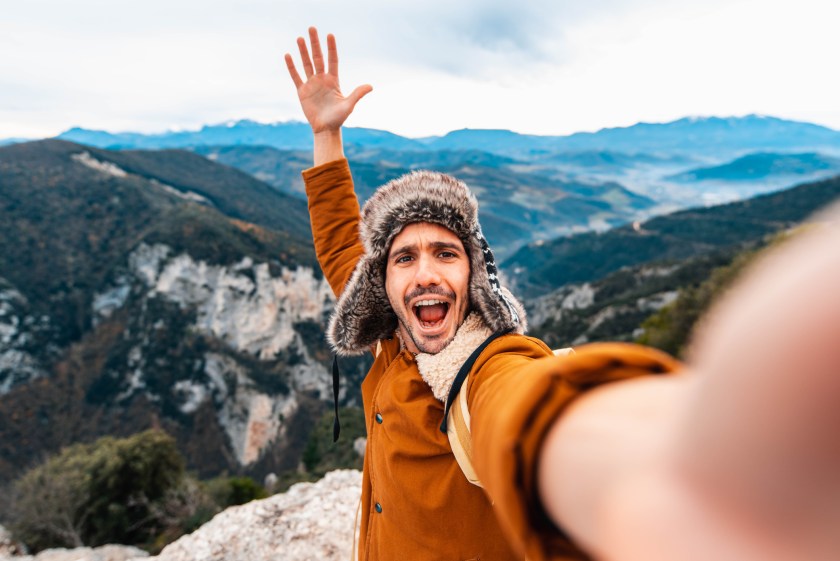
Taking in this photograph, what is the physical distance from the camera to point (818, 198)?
75125mm

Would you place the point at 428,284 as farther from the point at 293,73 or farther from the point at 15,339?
the point at 15,339

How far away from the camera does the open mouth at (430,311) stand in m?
1.82

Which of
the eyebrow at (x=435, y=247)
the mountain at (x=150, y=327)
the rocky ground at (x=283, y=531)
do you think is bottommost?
the mountain at (x=150, y=327)

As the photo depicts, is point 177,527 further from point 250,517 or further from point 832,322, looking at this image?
point 832,322

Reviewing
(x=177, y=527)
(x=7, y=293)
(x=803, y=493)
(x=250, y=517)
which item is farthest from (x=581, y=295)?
(x=7, y=293)

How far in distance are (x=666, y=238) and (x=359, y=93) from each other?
10683cm

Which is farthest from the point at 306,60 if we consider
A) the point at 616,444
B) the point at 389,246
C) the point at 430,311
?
the point at 616,444

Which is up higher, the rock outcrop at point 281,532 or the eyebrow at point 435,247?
the eyebrow at point 435,247

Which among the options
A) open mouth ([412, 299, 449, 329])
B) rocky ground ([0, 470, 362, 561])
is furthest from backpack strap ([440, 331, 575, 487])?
rocky ground ([0, 470, 362, 561])

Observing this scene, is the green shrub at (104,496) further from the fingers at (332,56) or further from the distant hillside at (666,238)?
the distant hillside at (666,238)

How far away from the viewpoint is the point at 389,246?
6.75 ft

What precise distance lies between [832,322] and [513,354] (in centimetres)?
108

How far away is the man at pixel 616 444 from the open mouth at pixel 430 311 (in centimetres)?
3

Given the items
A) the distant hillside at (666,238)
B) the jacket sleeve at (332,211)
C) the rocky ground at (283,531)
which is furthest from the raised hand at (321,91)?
the distant hillside at (666,238)
